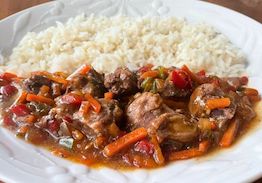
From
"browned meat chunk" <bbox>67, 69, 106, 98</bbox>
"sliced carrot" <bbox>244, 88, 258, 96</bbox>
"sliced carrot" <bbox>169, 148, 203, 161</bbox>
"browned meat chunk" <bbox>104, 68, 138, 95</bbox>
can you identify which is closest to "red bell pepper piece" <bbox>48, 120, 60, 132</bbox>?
"browned meat chunk" <bbox>67, 69, 106, 98</bbox>

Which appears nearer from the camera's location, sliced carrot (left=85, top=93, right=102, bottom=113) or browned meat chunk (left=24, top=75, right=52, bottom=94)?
sliced carrot (left=85, top=93, right=102, bottom=113)

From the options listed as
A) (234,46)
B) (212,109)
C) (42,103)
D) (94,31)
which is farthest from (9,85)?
(234,46)

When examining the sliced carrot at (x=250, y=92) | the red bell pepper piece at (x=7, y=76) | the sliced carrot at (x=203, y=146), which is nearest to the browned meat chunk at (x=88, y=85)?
the red bell pepper piece at (x=7, y=76)

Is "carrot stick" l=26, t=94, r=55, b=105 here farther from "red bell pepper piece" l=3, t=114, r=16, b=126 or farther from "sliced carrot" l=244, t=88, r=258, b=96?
"sliced carrot" l=244, t=88, r=258, b=96

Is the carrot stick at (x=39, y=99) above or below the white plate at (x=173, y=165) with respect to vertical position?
above

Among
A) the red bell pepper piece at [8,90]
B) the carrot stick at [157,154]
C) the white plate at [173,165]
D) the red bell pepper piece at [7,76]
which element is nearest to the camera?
the white plate at [173,165]

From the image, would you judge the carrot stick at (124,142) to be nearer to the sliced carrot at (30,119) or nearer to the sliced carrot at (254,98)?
the sliced carrot at (30,119)
